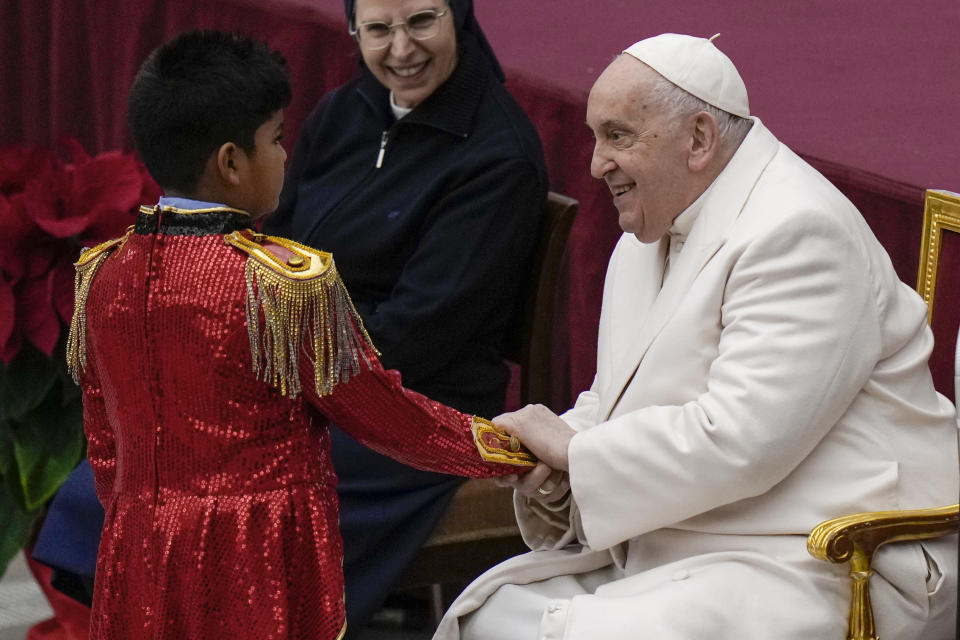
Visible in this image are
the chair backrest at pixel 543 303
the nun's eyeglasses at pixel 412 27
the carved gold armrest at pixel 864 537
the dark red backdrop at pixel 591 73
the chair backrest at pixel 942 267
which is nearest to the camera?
the carved gold armrest at pixel 864 537

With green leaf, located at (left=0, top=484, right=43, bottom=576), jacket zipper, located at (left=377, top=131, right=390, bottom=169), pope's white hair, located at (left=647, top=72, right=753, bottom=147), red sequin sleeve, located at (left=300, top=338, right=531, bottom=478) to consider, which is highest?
pope's white hair, located at (left=647, top=72, right=753, bottom=147)

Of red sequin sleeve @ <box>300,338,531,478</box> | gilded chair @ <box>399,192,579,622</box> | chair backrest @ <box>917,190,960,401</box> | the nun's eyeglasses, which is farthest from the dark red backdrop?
red sequin sleeve @ <box>300,338,531,478</box>

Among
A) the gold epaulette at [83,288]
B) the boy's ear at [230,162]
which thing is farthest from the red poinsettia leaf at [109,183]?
the boy's ear at [230,162]

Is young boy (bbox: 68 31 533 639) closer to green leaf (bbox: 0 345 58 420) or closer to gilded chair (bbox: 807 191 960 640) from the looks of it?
gilded chair (bbox: 807 191 960 640)

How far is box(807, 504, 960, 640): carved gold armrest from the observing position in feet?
7.84

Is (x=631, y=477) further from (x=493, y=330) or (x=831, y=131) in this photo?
(x=831, y=131)

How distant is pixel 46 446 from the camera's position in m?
3.57

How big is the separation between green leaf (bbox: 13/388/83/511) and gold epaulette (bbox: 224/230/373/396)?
1401 millimetres

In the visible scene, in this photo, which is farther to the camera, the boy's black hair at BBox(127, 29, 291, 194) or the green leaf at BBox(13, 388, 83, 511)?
the green leaf at BBox(13, 388, 83, 511)

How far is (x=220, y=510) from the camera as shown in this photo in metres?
2.38

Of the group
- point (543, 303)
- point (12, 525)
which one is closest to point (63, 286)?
point (12, 525)

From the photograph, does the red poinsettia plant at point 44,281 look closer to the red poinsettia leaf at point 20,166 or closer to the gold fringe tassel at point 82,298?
the red poinsettia leaf at point 20,166

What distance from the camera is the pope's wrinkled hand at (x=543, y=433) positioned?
8.84 feet

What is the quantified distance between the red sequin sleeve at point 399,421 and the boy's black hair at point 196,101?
1.23 feet
